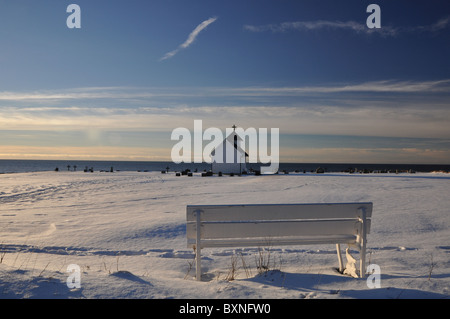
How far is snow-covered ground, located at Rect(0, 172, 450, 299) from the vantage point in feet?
12.5

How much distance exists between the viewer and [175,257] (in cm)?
657

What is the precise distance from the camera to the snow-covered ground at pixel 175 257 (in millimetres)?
3811

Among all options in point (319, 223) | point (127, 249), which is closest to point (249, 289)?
point (319, 223)

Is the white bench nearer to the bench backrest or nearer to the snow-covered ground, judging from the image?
the bench backrest

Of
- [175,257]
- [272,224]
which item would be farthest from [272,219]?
[175,257]

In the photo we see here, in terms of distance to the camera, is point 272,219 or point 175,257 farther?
point 175,257

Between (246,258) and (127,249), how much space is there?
260 centimetres

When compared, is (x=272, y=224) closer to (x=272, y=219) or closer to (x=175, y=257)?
(x=272, y=219)

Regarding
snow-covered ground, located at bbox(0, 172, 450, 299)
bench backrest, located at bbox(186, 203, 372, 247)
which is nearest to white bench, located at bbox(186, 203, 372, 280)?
bench backrest, located at bbox(186, 203, 372, 247)

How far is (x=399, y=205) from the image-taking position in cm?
1119

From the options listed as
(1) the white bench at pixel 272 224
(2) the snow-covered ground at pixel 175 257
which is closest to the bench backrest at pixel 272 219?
(1) the white bench at pixel 272 224

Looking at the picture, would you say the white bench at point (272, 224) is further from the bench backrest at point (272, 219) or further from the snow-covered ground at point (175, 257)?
the snow-covered ground at point (175, 257)

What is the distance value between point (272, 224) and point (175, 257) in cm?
256

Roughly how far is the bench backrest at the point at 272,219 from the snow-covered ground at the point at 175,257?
618 mm
